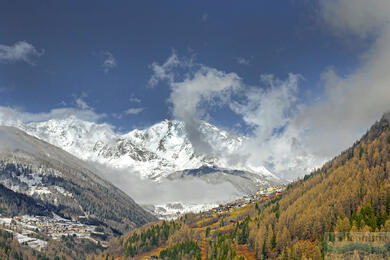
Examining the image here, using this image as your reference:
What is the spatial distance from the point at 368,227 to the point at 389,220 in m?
12.4

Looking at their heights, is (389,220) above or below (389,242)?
above

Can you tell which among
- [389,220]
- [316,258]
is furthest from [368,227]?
[316,258]

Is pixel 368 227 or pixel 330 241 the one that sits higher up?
pixel 368 227

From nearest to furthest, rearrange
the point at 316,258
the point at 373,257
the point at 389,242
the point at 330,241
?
the point at 373,257 → the point at 389,242 → the point at 330,241 → the point at 316,258

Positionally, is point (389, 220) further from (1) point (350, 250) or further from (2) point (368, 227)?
(1) point (350, 250)

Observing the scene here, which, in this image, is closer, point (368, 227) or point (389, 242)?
point (389, 242)

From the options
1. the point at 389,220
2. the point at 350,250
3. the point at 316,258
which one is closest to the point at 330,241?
the point at 350,250

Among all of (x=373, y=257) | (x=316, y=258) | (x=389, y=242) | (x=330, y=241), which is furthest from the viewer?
(x=316, y=258)

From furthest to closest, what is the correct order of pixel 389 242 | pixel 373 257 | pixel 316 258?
1. pixel 316 258
2. pixel 389 242
3. pixel 373 257

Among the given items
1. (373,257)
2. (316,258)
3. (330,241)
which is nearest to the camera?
(373,257)

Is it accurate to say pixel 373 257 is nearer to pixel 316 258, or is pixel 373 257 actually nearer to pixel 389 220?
pixel 316 258

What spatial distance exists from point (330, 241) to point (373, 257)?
105ft

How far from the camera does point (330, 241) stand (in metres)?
146

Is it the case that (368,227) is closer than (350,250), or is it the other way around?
(350,250)
